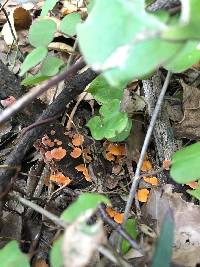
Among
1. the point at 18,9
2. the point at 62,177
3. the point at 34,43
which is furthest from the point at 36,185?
the point at 18,9

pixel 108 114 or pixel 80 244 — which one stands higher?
pixel 80 244

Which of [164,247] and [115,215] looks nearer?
[164,247]

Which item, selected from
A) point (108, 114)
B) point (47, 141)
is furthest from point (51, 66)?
point (47, 141)

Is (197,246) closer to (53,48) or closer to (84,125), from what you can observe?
(84,125)

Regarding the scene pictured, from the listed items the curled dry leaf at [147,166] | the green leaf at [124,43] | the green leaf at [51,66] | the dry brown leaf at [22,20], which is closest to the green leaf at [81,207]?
the green leaf at [124,43]

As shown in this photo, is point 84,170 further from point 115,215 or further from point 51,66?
point 51,66

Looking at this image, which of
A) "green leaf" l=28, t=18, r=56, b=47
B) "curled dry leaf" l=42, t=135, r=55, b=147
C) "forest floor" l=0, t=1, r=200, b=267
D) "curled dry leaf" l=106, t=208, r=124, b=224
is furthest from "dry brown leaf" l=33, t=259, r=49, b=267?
"green leaf" l=28, t=18, r=56, b=47

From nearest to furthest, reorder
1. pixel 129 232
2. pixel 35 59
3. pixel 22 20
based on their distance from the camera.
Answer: pixel 35 59 < pixel 129 232 < pixel 22 20
